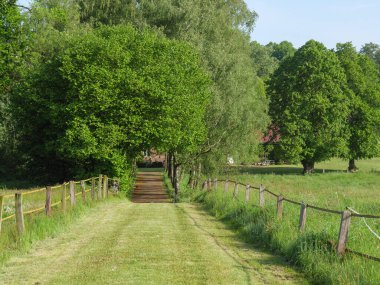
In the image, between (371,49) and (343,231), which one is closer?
(343,231)

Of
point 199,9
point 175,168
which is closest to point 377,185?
point 175,168

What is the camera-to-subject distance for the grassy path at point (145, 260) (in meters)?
8.84

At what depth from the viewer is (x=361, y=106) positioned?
2121 inches

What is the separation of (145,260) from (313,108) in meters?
43.5

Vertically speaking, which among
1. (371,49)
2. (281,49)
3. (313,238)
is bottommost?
(313,238)

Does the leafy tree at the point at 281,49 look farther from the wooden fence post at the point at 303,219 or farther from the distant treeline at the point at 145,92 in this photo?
the wooden fence post at the point at 303,219

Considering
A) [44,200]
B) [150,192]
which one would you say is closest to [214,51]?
[150,192]

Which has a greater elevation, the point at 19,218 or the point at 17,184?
the point at 19,218

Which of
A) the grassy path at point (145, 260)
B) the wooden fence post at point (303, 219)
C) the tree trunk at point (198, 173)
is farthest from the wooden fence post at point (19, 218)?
the tree trunk at point (198, 173)

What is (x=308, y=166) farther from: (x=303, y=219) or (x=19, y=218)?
(x=19, y=218)

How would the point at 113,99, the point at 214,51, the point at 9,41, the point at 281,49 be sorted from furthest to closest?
the point at 281,49, the point at 214,51, the point at 9,41, the point at 113,99

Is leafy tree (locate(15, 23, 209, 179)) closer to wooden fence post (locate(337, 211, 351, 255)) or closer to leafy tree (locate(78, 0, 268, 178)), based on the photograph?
leafy tree (locate(78, 0, 268, 178))

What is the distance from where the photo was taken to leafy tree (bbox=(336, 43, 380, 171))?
53625 mm

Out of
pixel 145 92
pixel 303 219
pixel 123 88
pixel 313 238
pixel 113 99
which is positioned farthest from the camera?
pixel 145 92
